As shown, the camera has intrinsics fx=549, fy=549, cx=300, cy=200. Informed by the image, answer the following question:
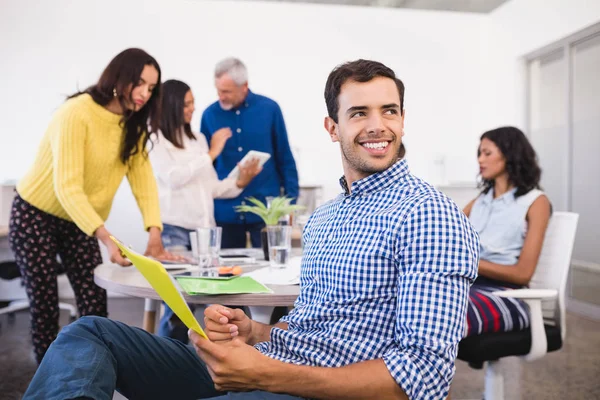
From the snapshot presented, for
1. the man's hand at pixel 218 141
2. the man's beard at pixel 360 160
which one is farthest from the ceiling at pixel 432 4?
the man's beard at pixel 360 160

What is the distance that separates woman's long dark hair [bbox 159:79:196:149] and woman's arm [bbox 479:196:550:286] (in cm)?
154

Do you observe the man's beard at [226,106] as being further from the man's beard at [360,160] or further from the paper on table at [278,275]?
the man's beard at [360,160]

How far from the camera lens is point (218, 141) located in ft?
9.53

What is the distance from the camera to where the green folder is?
4.57 ft

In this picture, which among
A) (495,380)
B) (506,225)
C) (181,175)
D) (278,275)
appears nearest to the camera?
(278,275)

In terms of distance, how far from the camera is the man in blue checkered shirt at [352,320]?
37.4 inches

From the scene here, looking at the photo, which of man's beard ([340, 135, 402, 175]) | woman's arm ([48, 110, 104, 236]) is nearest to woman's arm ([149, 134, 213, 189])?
woman's arm ([48, 110, 104, 236])

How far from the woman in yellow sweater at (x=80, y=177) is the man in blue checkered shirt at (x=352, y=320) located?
0.90m


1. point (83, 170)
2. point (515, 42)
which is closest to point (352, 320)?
point (83, 170)

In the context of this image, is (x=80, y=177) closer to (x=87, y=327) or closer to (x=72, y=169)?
(x=72, y=169)

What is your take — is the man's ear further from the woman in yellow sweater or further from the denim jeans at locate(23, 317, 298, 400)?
the woman in yellow sweater

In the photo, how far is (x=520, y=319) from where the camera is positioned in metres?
1.79

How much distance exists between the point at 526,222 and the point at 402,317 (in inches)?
55.4

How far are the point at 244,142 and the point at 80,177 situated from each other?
1.21 metres
